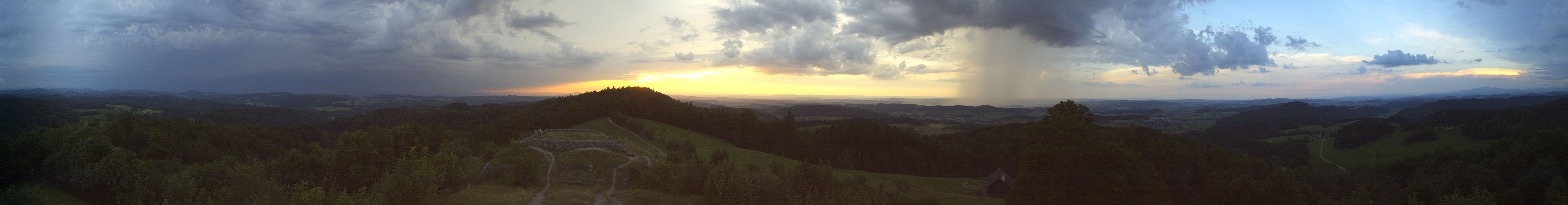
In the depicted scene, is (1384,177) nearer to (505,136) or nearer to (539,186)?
(539,186)

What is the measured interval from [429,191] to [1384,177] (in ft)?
189

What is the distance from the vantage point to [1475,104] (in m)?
88.0

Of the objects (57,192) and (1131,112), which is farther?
(1131,112)

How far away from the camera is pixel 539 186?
74.6 feet

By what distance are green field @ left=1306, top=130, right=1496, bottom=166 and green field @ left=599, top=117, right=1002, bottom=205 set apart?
1883 inches

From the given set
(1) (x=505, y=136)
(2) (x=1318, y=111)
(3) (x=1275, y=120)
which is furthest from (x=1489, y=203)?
(2) (x=1318, y=111)

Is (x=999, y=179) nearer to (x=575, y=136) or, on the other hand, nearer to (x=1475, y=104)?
(x=575, y=136)

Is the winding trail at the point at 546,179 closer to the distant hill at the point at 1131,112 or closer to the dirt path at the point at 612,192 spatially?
the dirt path at the point at 612,192

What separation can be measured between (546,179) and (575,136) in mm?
9981

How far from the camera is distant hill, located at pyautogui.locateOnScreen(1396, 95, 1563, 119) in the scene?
78.9 meters

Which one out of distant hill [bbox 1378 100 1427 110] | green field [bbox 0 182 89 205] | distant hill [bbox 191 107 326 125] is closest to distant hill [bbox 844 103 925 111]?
distant hill [bbox 1378 100 1427 110]

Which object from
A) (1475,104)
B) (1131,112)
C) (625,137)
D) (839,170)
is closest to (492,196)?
(625,137)

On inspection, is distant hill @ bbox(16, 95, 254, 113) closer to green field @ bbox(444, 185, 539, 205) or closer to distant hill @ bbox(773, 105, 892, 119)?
green field @ bbox(444, 185, 539, 205)

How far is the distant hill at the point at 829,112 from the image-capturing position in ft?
381
